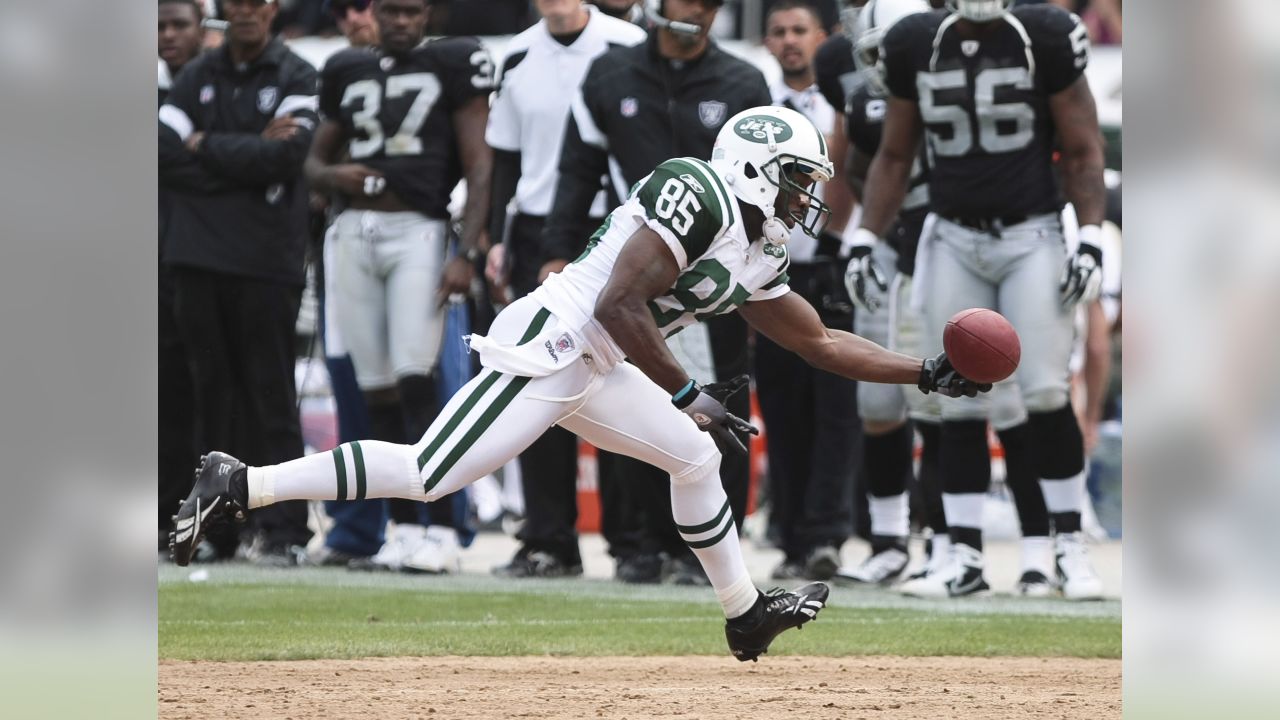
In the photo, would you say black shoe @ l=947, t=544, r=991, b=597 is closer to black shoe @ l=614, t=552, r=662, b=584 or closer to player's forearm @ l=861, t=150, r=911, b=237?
black shoe @ l=614, t=552, r=662, b=584

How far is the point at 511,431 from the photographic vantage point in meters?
6.15

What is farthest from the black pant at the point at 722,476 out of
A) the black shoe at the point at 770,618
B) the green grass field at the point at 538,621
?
the black shoe at the point at 770,618

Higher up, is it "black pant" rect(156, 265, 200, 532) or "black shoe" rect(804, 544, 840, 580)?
"black pant" rect(156, 265, 200, 532)

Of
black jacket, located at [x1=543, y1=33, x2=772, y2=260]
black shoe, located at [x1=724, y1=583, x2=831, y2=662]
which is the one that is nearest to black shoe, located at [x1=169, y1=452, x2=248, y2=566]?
black shoe, located at [x1=724, y1=583, x2=831, y2=662]

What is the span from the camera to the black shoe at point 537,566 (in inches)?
397

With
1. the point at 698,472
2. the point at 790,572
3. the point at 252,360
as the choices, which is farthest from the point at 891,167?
the point at 252,360

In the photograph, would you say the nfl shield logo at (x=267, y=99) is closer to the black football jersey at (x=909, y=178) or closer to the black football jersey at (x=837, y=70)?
the black football jersey at (x=837, y=70)

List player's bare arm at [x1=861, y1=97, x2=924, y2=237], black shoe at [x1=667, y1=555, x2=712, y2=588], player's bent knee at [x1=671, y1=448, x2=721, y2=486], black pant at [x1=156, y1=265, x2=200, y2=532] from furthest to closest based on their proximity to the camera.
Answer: black pant at [x1=156, y1=265, x2=200, y2=532]
black shoe at [x1=667, y1=555, x2=712, y2=588]
player's bare arm at [x1=861, y1=97, x2=924, y2=237]
player's bent knee at [x1=671, y1=448, x2=721, y2=486]

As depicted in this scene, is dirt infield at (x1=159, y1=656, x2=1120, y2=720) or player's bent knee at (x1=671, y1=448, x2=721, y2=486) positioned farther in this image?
player's bent knee at (x1=671, y1=448, x2=721, y2=486)

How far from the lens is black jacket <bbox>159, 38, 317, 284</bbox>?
33.4 feet

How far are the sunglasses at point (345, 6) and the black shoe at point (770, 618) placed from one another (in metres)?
6.46
